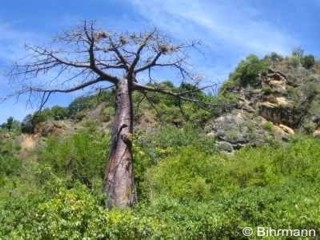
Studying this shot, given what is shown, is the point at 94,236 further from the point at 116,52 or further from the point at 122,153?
the point at 116,52

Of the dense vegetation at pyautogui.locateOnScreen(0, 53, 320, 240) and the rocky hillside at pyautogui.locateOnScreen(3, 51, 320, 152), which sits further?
the rocky hillside at pyautogui.locateOnScreen(3, 51, 320, 152)

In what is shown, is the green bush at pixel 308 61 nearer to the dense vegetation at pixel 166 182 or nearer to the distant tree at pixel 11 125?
the dense vegetation at pixel 166 182

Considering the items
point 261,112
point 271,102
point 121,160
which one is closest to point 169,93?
point 121,160

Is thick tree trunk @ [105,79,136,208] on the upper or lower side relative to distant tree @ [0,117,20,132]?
lower

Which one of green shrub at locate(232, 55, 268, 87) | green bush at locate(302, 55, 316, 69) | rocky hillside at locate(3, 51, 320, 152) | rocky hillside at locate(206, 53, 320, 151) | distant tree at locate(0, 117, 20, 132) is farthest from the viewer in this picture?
distant tree at locate(0, 117, 20, 132)

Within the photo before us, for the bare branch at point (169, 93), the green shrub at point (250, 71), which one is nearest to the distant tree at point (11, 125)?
the green shrub at point (250, 71)

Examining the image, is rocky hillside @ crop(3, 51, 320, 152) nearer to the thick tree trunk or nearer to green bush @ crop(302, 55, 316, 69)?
green bush @ crop(302, 55, 316, 69)

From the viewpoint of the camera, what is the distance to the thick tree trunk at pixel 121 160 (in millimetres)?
8523

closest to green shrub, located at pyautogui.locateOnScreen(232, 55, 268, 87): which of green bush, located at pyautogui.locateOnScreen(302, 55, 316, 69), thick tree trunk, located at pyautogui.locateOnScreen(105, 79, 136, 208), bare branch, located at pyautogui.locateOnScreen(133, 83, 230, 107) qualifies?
green bush, located at pyautogui.locateOnScreen(302, 55, 316, 69)

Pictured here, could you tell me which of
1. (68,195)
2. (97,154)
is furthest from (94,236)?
(97,154)

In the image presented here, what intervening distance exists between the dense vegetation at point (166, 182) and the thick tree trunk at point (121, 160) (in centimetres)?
22

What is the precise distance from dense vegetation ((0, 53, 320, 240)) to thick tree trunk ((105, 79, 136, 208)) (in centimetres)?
22

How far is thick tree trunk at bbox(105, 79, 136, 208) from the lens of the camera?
852cm

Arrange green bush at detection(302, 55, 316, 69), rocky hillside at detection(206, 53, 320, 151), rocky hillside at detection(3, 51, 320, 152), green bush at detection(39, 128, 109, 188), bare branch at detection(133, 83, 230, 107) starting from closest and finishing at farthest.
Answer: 1. bare branch at detection(133, 83, 230, 107)
2. green bush at detection(39, 128, 109, 188)
3. rocky hillside at detection(3, 51, 320, 152)
4. rocky hillside at detection(206, 53, 320, 151)
5. green bush at detection(302, 55, 316, 69)
